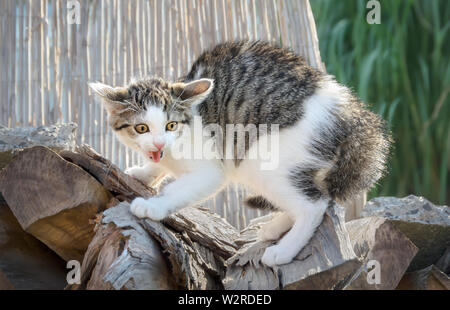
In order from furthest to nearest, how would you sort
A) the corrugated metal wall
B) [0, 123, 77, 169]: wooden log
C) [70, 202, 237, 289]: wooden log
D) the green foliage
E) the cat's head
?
the green foliage
the corrugated metal wall
[0, 123, 77, 169]: wooden log
the cat's head
[70, 202, 237, 289]: wooden log

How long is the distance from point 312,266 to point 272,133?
459 millimetres

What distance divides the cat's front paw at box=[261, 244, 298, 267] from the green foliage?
9.17 feet

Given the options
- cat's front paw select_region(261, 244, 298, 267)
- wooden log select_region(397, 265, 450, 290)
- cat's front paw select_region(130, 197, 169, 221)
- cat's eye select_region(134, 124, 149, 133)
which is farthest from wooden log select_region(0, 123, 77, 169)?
wooden log select_region(397, 265, 450, 290)

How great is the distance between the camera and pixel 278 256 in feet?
5.70

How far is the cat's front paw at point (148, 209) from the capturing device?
5.65 ft

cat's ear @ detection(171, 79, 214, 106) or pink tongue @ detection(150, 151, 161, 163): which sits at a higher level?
cat's ear @ detection(171, 79, 214, 106)

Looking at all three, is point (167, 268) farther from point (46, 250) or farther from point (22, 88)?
point (22, 88)

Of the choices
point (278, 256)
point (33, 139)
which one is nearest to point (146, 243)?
point (278, 256)

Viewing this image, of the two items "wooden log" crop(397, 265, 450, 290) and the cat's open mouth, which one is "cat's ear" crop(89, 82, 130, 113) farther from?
"wooden log" crop(397, 265, 450, 290)

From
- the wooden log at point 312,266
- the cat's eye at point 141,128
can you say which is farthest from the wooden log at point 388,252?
the cat's eye at point 141,128

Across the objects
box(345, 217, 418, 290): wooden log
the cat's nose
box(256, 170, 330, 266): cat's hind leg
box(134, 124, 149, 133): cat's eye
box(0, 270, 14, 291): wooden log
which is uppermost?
box(134, 124, 149, 133): cat's eye

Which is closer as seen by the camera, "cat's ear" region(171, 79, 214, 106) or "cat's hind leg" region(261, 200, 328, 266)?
"cat's hind leg" region(261, 200, 328, 266)

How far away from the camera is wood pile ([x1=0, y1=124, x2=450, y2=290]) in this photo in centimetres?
159
